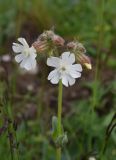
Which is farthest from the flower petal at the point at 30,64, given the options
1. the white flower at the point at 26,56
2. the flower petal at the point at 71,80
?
the flower petal at the point at 71,80

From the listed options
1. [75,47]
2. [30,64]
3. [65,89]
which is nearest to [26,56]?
[30,64]

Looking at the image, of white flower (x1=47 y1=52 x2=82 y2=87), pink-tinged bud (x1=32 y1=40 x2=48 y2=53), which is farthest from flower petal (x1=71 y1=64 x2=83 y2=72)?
pink-tinged bud (x1=32 y1=40 x2=48 y2=53)

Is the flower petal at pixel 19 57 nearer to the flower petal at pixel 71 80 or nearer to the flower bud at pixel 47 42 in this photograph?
the flower bud at pixel 47 42

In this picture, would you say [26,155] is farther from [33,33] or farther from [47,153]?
[33,33]

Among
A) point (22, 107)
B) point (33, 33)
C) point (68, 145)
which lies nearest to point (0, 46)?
point (33, 33)

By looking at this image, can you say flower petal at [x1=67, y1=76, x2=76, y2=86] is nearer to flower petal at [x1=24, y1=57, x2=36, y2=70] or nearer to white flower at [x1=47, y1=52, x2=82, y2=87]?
white flower at [x1=47, y1=52, x2=82, y2=87]

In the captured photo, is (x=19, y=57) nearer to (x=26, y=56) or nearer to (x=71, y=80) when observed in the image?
(x=26, y=56)
